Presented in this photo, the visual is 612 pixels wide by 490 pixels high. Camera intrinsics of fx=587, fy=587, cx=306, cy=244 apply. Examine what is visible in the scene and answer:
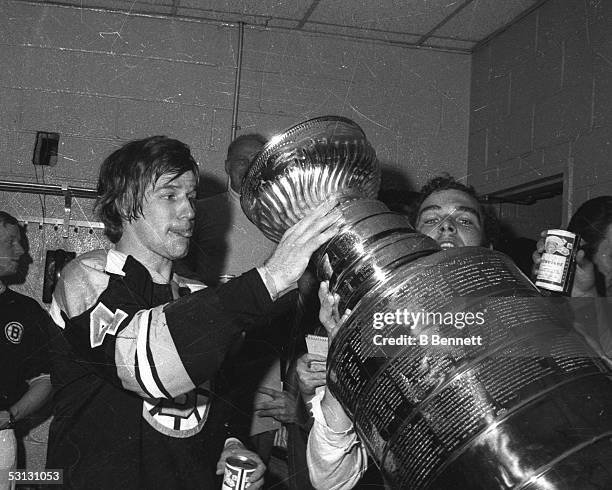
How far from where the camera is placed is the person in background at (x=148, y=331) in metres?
0.56

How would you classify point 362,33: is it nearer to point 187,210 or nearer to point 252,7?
point 252,7

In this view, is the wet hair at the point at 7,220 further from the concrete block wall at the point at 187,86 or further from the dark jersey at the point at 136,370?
the dark jersey at the point at 136,370

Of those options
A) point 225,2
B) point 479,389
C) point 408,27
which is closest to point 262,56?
point 225,2

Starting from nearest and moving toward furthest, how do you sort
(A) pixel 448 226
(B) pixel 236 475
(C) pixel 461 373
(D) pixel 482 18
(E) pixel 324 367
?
(C) pixel 461 373, (B) pixel 236 475, (E) pixel 324 367, (A) pixel 448 226, (D) pixel 482 18

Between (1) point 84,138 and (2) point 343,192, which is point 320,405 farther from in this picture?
(1) point 84,138

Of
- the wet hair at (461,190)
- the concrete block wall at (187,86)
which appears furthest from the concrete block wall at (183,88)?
the wet hair at (461,190)

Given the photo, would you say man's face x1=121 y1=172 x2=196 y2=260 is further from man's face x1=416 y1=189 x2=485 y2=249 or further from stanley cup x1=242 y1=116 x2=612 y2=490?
man's face x1=416 y1=189 x2=485 y2=249

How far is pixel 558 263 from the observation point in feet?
2.43

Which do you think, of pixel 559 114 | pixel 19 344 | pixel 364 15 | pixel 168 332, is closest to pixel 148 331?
pixel 168 332

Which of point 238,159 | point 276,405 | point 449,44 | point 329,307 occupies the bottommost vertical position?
point 276,405

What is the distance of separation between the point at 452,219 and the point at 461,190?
0.29ft

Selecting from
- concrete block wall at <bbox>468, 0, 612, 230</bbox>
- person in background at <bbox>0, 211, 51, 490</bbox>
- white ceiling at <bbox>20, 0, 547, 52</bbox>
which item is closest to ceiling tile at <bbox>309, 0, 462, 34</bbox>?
white ceiling at <bbox>20, 0, 547, 52</bbox>

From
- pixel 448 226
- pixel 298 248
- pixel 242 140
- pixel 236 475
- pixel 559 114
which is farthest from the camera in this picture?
pixel 559 114

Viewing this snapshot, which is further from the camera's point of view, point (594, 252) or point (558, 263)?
point (594, 252)
